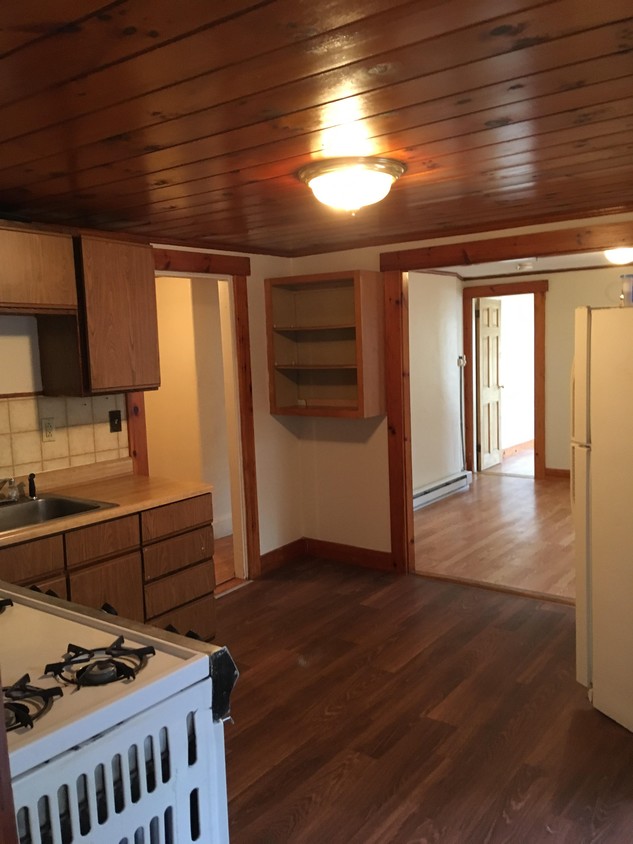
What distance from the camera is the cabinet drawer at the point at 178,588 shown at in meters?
3.42

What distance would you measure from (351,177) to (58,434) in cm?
209

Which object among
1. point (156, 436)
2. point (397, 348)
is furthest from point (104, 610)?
point (156, 436)

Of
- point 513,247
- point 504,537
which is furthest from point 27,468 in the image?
point 504,537

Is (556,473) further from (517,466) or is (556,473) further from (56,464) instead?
(56,464)

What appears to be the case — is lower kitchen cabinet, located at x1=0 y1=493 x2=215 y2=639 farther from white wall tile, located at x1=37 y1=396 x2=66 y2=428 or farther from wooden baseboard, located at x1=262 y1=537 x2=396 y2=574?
wooden baseboard, located at x1=262 y1=537 x2=396 y2=574

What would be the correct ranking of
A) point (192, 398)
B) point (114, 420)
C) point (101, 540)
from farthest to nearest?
point (192, 398)
point (114, 420)
point (101, 540)

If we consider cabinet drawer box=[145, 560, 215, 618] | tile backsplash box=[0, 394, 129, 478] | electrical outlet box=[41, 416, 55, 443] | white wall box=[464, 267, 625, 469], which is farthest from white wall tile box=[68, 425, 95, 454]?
white wall box=[464, 267, 625, 469]

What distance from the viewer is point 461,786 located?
2516 mm

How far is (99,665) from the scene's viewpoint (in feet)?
4.12

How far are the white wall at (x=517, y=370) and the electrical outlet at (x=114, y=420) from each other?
6026mm

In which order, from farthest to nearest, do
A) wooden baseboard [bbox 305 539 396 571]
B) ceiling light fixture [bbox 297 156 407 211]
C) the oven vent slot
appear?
wooden baseboard [bbox 305 539 396 571], ceiling light fixture [bbox 297 156 407 211], the oven vent slot

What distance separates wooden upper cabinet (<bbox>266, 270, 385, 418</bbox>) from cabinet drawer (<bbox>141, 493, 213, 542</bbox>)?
130cm

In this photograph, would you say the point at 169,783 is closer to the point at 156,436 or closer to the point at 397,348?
the point at 397,348

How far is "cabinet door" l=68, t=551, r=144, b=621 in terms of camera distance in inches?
122
